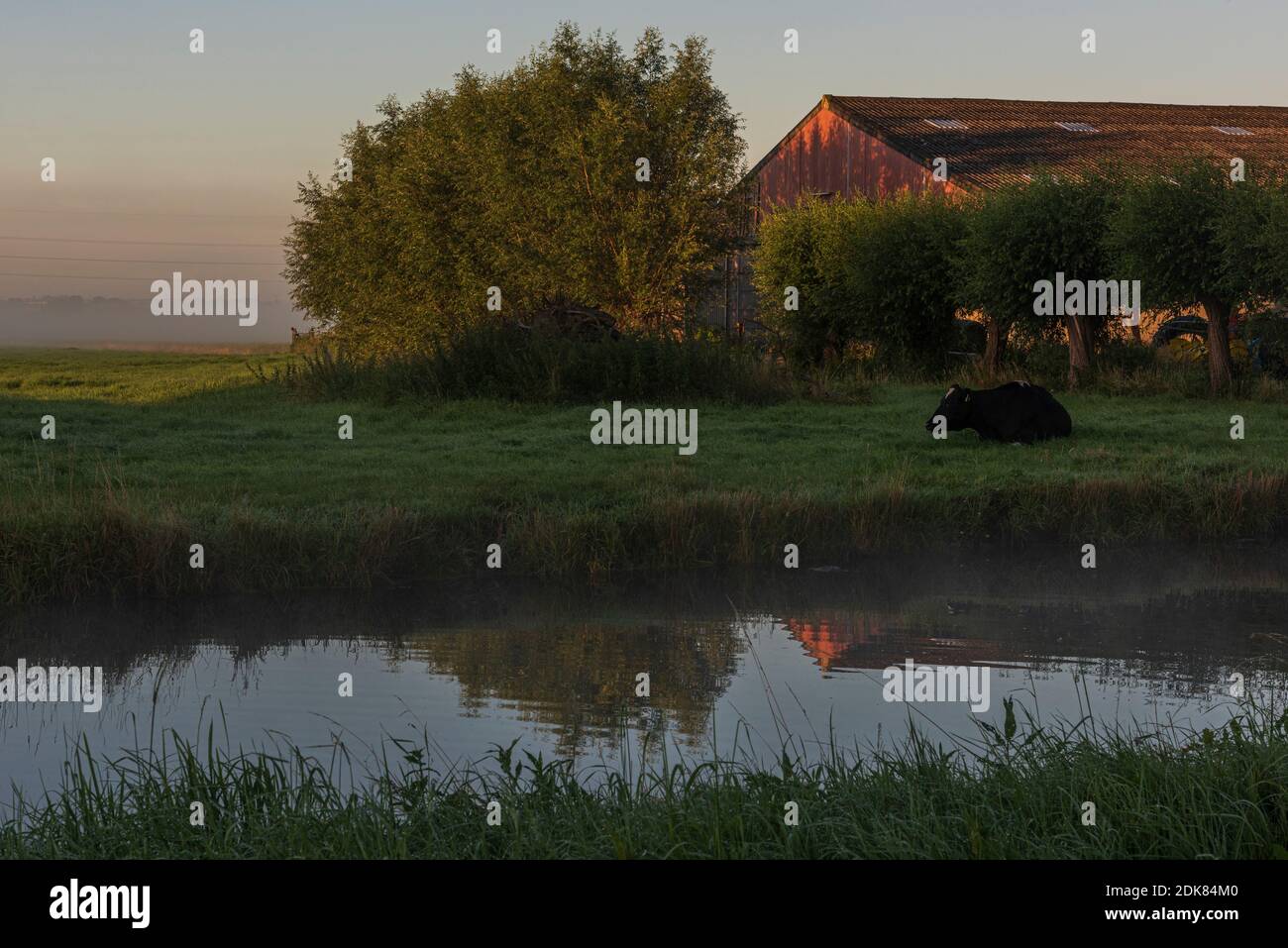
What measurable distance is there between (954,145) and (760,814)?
39.2 metres

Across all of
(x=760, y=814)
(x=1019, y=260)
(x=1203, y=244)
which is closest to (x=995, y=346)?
(x=1019, y=260)

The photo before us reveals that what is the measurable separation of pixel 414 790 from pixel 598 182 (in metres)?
33.4

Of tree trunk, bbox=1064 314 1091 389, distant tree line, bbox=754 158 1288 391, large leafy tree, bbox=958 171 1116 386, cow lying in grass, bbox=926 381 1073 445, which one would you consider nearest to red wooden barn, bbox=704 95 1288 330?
distant tree line, bbox=754 158 1288 391

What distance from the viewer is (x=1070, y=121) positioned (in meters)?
47.6

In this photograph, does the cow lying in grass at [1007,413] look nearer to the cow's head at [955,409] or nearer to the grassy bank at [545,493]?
the cow's head at [955,409]

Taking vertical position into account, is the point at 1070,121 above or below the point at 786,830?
above

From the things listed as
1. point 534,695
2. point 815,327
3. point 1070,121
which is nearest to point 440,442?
point 534,695

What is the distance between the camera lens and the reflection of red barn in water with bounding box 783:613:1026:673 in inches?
432

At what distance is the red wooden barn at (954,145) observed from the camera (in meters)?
41.3

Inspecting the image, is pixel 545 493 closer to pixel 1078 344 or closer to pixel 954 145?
pixel 1078 344

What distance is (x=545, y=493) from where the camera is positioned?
15484mm

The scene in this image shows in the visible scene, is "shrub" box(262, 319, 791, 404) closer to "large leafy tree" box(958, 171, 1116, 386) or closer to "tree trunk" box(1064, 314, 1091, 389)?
"large leafy tree" box(958, 171, 1116, 386)
